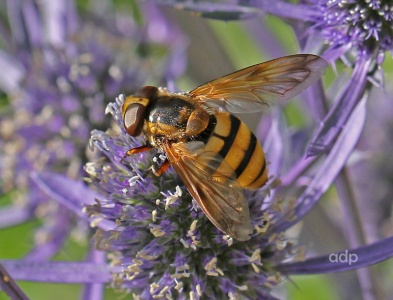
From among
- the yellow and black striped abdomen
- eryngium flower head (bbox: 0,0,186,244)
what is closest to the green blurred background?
eryngium flower head (bbox: 0,0,186,244)

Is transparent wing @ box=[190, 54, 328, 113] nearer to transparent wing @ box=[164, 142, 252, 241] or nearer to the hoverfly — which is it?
the hoverfly

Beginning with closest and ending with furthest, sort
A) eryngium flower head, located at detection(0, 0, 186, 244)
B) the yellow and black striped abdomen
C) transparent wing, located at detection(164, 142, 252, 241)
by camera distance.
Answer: transparent wing, located at detection(164, 142, 252, 241), the yellow and black striped abdomen, eryngium flower head, located at detection(0, 0, 186, 244)

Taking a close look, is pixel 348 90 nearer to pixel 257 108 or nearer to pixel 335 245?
pixel 257 108

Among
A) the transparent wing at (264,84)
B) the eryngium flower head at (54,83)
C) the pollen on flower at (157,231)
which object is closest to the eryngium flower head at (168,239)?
the pollen on flower at (157,231)

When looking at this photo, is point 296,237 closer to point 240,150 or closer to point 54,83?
point 240,150

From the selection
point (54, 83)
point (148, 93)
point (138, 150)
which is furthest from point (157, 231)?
point (54, 83)

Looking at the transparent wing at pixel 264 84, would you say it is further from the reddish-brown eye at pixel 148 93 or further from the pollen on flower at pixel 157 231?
the pollen on flower at pixel 157 231
